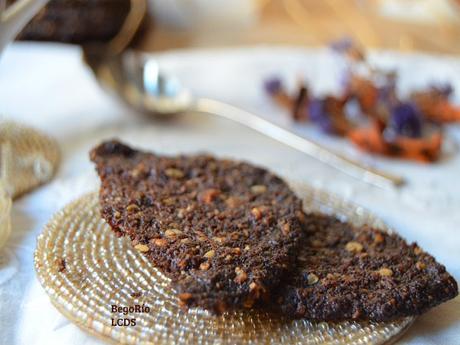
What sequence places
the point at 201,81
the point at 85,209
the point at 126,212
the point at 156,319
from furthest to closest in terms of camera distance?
the point at 201,81
the point at 85,209
the point at 126,212
the point at 156,319

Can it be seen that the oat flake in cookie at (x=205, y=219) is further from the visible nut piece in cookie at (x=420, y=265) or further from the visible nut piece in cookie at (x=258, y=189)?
the visible nut piece in cookie at (x=420, y=265)

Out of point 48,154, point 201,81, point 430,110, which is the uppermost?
point 430,110

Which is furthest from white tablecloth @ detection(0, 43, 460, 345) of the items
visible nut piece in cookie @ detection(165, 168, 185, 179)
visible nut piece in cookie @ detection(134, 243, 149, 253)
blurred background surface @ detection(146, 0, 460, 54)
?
blurred background surface @ detection(146, 0, 460, 54)

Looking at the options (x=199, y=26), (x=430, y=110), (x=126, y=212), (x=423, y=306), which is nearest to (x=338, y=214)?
(x=423, y=306)

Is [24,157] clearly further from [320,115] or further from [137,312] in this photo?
[320,115]

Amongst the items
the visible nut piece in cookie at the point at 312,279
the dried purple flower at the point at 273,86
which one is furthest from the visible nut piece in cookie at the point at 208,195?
the dried purple flower at the point at 273,86

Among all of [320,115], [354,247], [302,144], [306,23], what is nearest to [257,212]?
[354,247]

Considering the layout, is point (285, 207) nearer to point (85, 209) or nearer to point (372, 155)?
point (85, 209)
